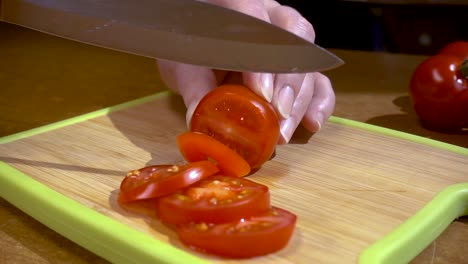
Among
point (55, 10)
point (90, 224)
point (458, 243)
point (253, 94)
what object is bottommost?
point (458, 243)

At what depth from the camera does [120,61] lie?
2.22m

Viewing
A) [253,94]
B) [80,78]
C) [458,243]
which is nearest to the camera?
[458,243]

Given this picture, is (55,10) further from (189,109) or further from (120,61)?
(120,61)

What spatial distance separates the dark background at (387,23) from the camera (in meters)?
2.42

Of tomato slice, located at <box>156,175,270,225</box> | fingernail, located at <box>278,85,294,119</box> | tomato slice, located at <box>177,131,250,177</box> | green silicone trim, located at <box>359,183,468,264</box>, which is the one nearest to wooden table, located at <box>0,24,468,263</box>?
green silicone trim, located at <box>359,183,468,264</box>

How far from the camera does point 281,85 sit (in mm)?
1171

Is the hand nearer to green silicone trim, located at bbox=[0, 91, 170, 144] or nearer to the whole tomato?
green silicone trim, located at bbox=[0, 91, 170, 144]

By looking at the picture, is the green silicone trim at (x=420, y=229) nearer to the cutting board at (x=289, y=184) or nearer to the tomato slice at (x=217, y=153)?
the cutting board at (x=289, y=184)

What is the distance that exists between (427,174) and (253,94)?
382mm

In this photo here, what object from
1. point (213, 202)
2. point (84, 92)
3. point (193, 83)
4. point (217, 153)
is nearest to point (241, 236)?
point (213, 202)

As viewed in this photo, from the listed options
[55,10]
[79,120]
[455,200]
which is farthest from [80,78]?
[455,200]

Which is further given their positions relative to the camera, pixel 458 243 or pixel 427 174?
pixel 427 174

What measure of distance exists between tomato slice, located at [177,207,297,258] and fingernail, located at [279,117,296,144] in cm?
A: 33

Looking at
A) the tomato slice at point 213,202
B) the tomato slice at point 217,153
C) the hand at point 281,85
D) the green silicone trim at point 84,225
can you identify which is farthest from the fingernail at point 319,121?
the green silicone trim at point 84,225
